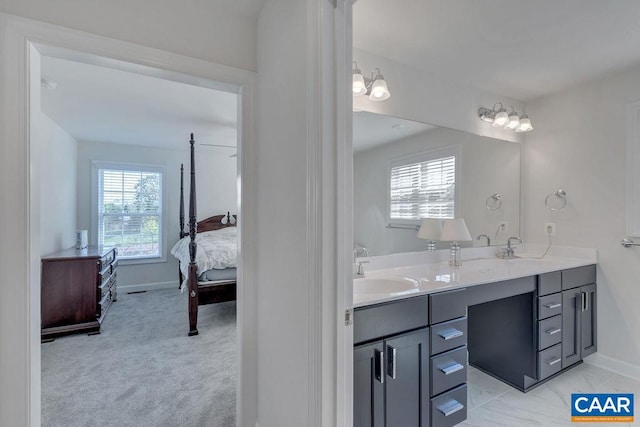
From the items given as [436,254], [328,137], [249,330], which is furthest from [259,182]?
[436,254]

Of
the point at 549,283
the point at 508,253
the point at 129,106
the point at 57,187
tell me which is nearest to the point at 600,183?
the point at 508,253

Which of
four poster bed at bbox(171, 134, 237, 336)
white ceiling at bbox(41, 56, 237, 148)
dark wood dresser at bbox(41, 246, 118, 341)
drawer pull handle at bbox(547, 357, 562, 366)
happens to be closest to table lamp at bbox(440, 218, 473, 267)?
drawer pull handle at bbox(547, 357, 562, 366)

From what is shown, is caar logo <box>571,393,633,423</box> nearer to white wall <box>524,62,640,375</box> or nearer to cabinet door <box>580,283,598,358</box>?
cabinet door <box>580,283,598,358</box>

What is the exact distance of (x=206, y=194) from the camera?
204 inches

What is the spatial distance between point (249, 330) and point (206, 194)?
4.01 meters

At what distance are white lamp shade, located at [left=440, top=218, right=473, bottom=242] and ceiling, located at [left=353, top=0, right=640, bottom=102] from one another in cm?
117

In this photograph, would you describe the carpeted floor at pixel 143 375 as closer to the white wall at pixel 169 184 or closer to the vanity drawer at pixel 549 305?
the white wall at pixel 169 184

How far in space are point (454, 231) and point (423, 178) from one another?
1.58 ft

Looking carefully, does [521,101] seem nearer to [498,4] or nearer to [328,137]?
[498,4]

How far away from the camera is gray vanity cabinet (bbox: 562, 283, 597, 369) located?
222 cm

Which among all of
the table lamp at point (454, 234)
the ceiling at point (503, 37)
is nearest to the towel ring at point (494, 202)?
the table lamp at point (454, 234)

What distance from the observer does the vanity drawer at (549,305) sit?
6.72ft

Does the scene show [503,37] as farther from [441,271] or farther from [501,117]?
[441,271]

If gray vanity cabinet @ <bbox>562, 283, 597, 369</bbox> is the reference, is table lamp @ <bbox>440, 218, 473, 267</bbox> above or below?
above
